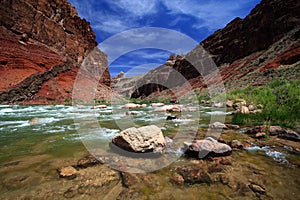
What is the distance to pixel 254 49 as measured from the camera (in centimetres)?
4209

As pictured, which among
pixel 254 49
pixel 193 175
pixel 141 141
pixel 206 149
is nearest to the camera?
pixel 193 175

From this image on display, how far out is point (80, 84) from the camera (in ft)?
111

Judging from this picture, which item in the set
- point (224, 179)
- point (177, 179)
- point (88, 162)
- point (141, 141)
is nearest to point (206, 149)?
point (224, 179)

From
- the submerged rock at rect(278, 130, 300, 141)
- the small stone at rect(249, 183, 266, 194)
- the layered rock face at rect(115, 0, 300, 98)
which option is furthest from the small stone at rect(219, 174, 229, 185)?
the layered rock face at rect(115, 0, 300, 98)

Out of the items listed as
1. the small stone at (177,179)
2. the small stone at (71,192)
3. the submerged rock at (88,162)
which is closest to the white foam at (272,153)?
the small stone at (177,179)

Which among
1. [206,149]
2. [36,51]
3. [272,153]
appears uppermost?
[36,51]

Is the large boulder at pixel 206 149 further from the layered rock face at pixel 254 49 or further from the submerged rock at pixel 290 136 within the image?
the layered rock face at pixel 254 49

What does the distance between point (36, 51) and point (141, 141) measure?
113 ft

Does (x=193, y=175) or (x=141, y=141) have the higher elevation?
(x=141, y=141)

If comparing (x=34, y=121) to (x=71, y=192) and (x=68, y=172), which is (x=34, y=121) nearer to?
(x=68, y=172)

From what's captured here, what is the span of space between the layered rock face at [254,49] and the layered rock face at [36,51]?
28553 mm

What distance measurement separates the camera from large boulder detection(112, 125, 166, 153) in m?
3.47

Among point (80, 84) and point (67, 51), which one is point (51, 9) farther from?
point (80, 84)

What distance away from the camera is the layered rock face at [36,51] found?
21875mm
